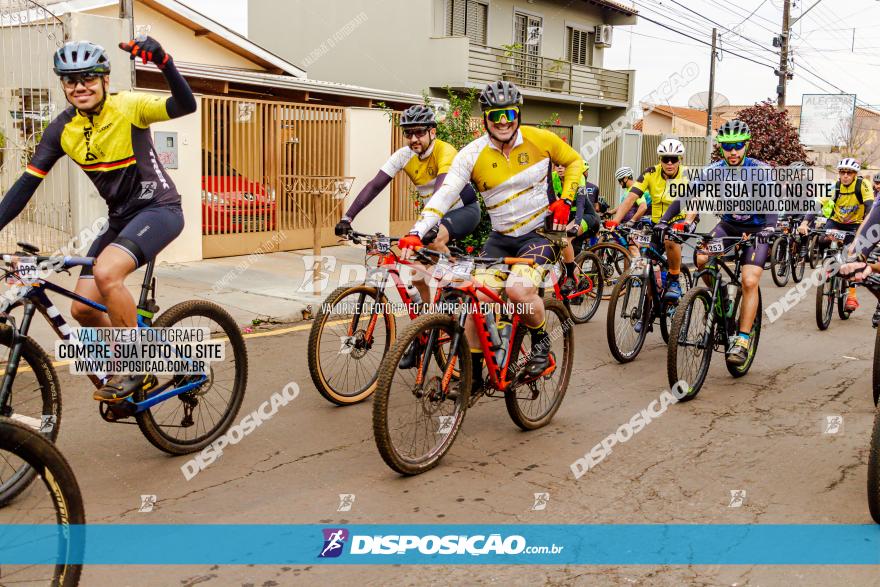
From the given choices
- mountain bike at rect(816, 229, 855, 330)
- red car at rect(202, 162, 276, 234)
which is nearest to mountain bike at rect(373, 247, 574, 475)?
mountain bike at rect(816, 229, 855, 330)

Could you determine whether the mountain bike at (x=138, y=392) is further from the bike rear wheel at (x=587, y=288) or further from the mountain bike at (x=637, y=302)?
the bike rear wheel at (x=587, y=288)

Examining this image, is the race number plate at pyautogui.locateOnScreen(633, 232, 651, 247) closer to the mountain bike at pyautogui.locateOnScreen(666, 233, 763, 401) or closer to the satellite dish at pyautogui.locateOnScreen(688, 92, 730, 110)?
the mountain bike at pyautogui.locateOnScreen(666, 233, 763, 401)

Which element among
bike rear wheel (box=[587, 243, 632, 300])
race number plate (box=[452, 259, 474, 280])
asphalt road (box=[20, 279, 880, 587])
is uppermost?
race number plate (box=[452, 259, 474, 280])

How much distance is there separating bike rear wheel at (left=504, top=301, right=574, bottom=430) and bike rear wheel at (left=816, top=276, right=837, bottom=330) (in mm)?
5054

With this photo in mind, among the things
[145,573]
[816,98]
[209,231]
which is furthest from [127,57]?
[816,98]

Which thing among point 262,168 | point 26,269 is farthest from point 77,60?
point 262,168

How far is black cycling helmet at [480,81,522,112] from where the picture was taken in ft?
18.8

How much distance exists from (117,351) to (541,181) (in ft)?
9.81

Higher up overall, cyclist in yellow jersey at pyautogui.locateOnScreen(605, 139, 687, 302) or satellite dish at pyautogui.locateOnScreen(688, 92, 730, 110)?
satellite dish at pyautogui.locateOnScreen(688, 92, 730, 110)

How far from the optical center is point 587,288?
10086mm

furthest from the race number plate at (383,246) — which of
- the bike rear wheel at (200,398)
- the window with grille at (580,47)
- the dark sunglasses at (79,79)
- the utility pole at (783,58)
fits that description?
the utility pole at (783,58)

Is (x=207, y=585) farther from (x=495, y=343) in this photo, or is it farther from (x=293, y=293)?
(x=293, y=293)

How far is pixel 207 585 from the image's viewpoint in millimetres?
3828

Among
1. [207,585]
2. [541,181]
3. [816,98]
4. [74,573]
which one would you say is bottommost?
[207,585]
